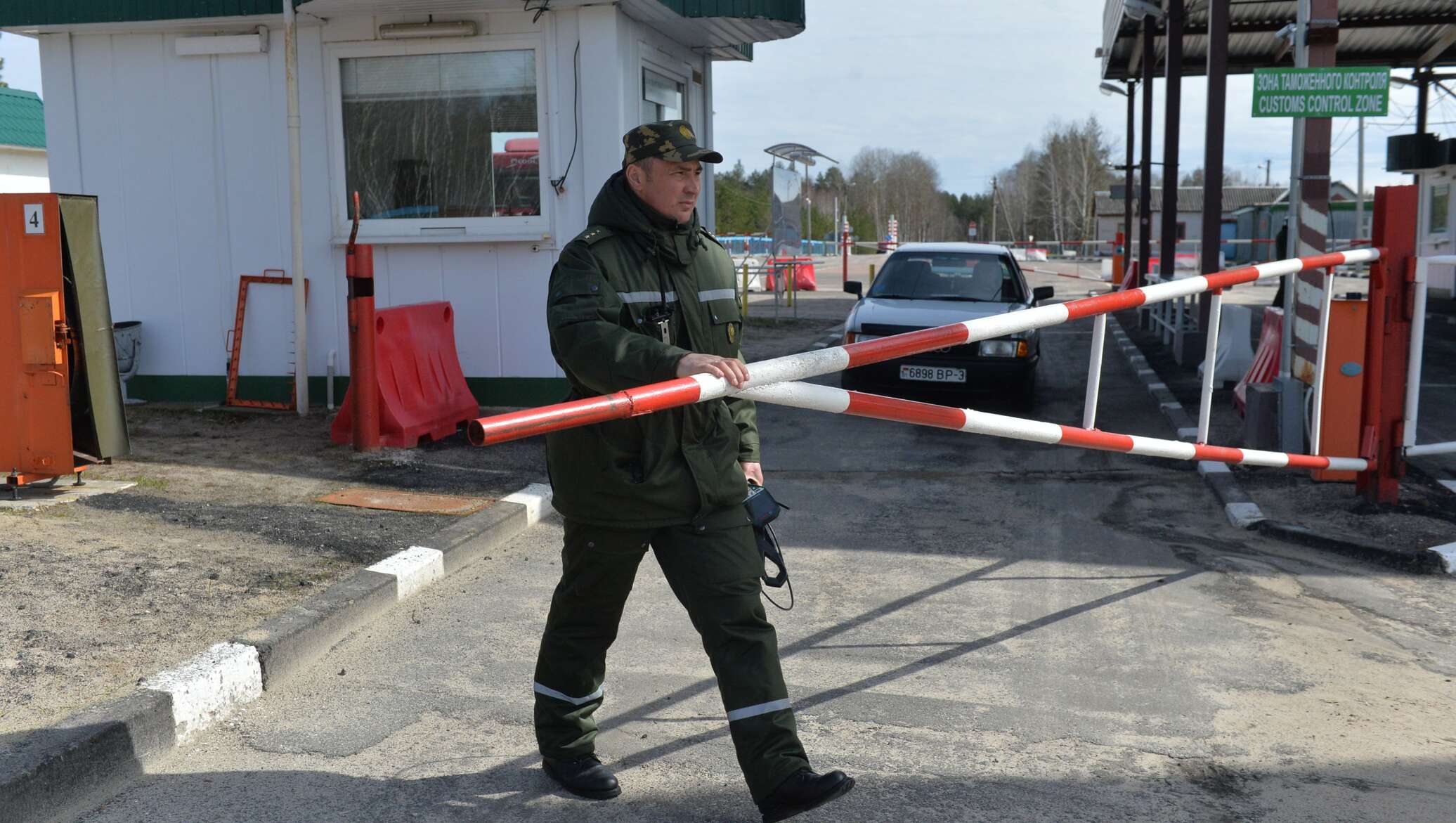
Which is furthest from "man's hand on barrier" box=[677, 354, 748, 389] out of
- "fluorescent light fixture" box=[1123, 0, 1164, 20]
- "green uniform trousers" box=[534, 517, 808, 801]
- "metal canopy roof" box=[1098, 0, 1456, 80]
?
"fluorescent light fixture" box=[1123, 0, 1164, 20]

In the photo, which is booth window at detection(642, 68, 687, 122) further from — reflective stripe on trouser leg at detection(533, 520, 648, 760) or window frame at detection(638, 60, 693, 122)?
reflective stripe on trouser leg at detection(533, 520, 648, 760)

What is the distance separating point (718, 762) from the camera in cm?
379

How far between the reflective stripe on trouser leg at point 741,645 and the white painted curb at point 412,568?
2448 mm

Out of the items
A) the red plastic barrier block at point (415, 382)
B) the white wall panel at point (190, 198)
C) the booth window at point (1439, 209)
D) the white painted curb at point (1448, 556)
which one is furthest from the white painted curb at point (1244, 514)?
the booth window at point (1439, 209)

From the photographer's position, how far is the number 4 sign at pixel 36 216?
634cm

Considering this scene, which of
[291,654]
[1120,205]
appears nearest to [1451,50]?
[291,654]

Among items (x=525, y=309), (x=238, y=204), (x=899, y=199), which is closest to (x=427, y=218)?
(x=525, y=309)

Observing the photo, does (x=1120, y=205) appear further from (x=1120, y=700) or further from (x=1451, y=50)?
(x=1120, y=700)

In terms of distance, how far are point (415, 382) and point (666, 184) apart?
19.5ft

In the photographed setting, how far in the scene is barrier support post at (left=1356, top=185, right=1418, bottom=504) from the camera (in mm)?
6660

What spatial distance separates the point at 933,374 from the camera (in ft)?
36.1

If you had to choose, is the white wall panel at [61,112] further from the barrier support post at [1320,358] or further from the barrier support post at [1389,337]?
the barrier support post at [1389,337]

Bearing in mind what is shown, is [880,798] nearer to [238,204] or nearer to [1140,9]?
[238,204]

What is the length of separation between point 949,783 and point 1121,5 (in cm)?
1666
